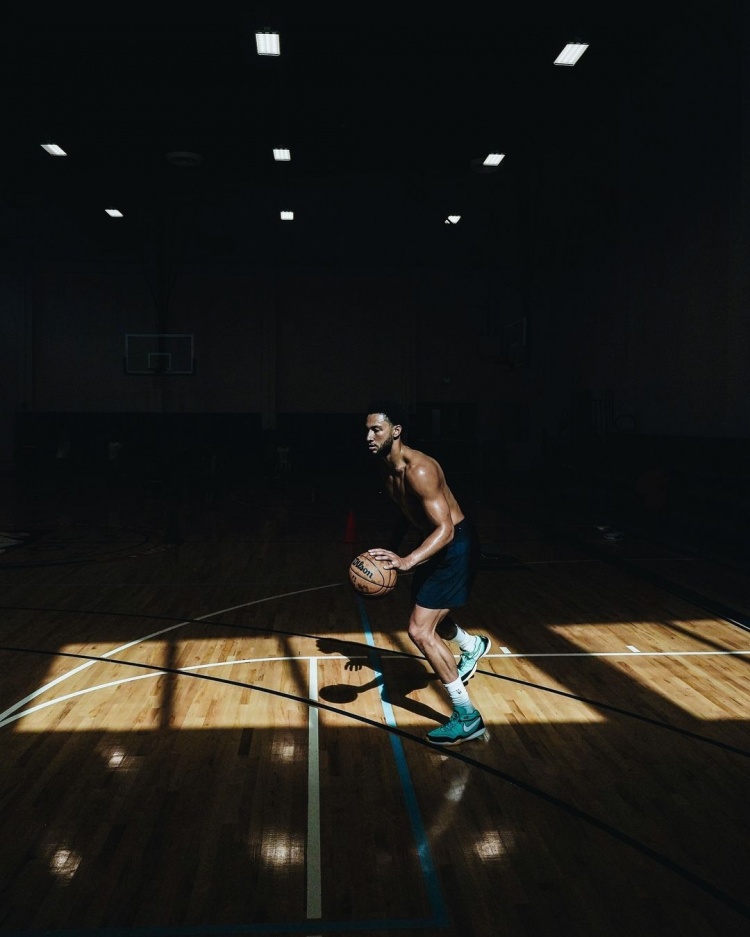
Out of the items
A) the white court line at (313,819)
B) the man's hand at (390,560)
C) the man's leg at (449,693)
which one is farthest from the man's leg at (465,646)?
the man's hand at (390,560)

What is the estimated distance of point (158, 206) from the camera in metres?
19.6

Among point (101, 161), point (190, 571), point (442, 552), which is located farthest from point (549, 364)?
point (442, 552)

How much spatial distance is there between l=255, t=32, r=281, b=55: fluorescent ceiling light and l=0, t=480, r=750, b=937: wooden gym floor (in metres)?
7.46

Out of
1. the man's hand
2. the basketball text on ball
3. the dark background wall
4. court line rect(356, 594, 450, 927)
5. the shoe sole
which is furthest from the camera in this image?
the dark background wall

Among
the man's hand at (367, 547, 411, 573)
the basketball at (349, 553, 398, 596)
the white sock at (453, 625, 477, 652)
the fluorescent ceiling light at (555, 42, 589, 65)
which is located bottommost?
the white sock at (453, 625, 477, 652)

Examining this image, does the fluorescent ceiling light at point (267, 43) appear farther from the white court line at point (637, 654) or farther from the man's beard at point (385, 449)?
the white court line at point (637, 654)

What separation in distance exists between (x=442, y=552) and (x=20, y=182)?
1791cm

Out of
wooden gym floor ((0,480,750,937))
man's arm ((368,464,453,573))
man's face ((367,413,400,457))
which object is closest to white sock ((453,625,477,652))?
wooden gym floor ((0,480,750,937))

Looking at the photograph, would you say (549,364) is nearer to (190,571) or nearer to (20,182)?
(20,182)

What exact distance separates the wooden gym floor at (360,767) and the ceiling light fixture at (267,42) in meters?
7.45

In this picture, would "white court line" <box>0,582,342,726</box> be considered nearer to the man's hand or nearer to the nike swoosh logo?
the man's hand

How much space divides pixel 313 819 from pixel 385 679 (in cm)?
202

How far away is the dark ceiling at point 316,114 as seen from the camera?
1226cm

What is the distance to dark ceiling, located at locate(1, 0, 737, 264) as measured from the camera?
483 inches
